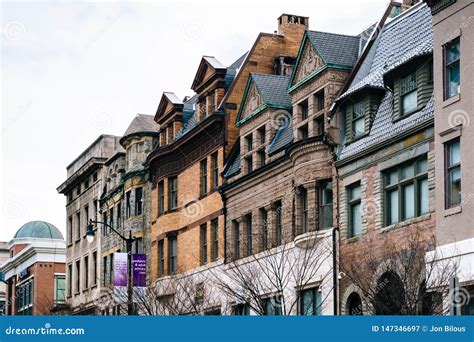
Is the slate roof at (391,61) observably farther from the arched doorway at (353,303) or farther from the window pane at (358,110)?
the arched doorway at (353,303)

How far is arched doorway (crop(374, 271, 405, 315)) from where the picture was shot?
101ft

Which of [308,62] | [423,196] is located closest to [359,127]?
[308,62]

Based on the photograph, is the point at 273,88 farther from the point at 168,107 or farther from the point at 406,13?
the point at 168,107

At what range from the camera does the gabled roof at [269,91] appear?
1796 inches

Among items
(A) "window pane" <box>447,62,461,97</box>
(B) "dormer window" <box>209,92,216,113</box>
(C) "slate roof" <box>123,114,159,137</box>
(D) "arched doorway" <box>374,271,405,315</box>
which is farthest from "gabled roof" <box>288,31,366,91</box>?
(C) "slate roof" <box>123,114,159,137</box>

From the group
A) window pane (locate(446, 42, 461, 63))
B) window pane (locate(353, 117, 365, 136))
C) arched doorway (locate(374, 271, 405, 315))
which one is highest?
window pane (locate(446, 42, 461, 63))

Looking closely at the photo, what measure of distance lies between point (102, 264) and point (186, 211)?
47.6 ft

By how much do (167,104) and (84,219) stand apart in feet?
58.0

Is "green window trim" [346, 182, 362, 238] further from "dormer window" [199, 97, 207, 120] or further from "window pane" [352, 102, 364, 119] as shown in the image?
"dormer window" [199, 97, 207, 120]

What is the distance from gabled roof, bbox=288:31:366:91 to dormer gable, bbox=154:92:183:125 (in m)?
15.3

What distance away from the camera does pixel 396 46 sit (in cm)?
3809

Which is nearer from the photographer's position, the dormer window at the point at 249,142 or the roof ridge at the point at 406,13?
the roof ridge at the point at 406,13

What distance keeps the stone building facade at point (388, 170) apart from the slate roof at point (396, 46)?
44 mm

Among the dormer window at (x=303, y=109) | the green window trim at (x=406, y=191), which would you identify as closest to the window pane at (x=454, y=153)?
the green window trim at (x=406, y=191)
